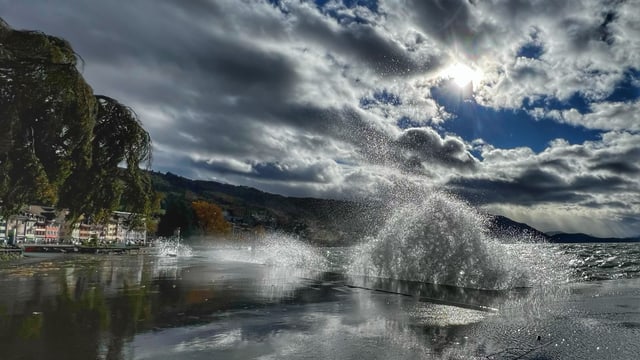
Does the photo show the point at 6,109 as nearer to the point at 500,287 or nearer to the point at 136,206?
the point at 136,206

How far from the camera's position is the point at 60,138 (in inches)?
551

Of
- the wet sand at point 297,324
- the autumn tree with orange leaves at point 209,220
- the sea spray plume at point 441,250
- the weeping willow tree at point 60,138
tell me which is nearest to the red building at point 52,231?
the autumn tree with orange leaves at point 209,220

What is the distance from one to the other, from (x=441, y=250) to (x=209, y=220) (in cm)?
12628

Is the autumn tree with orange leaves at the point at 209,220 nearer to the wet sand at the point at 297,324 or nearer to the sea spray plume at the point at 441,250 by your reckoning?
the sea spray plume at the point at 441,250

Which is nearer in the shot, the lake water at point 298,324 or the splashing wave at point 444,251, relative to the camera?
the lake water at point 298,324

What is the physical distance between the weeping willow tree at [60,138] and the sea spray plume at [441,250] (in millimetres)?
12821

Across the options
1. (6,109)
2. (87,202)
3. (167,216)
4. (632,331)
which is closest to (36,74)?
(6,109)

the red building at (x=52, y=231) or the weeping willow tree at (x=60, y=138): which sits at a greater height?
the weeping willow tree at (x=60, y=138)

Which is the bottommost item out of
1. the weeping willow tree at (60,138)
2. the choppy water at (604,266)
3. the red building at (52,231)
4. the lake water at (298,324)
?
the red building at (52,231)

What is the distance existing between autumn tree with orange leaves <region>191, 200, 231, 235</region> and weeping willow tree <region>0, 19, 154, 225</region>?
118008 millimetres

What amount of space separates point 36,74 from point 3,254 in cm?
2545

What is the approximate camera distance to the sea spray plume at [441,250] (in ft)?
66.3

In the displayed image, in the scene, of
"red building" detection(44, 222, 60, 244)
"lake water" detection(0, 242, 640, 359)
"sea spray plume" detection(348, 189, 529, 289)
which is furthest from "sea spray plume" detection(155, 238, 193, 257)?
"lake water" detection(0, 242, 640, 359)

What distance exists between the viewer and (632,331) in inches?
374
